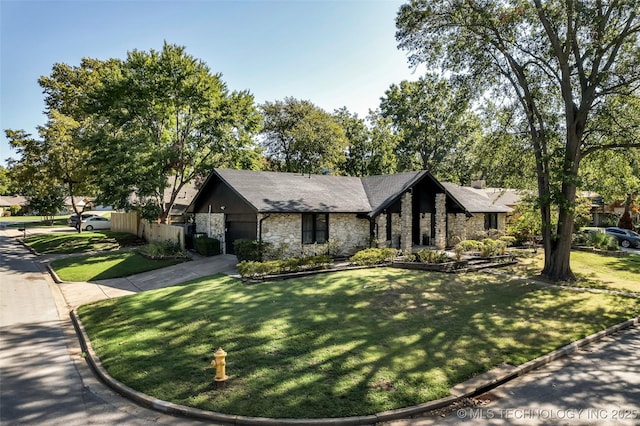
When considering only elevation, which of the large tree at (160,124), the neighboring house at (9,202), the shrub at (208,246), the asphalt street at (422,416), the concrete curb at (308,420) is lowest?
the asphalt street at (422,416)

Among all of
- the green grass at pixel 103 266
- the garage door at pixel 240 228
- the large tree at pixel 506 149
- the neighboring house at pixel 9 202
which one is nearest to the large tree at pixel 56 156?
the green grass at pixel 103 266

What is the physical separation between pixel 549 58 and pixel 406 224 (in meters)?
10.8

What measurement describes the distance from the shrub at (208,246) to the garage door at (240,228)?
624 mm

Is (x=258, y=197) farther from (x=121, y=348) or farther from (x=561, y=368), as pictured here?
(x=561, y=368)

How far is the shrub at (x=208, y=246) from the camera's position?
21.5 metres

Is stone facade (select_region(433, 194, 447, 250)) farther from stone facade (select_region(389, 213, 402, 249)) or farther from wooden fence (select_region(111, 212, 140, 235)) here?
wooden fence (select_region(111, 212, 140, 235))

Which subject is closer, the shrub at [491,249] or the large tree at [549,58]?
the large tree at [549,58]

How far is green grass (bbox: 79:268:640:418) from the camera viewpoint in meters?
6.70

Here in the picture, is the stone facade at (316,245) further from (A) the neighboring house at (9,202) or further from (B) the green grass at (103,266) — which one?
(A) the neighboring house at (9,202)

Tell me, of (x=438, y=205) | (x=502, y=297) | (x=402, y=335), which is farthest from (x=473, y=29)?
(x=402, y=335)

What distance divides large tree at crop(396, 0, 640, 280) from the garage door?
1201cm

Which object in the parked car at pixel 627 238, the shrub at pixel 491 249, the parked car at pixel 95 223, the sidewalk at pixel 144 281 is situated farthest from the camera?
the parked car at pixel 95 223

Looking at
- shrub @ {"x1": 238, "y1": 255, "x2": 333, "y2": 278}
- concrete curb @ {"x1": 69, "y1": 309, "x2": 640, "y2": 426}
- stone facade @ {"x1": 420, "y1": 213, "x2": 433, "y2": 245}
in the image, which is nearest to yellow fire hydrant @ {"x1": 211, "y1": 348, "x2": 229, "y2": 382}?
concrete curb @ {"x1": 69, "y1": 309, "x2": 640, "y2": 426}

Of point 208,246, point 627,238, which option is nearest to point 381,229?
point 208,246
